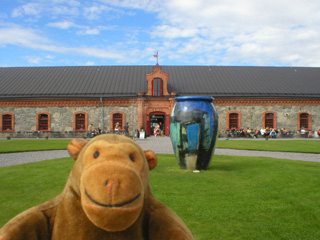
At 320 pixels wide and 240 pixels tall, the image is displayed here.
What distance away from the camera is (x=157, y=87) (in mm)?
26656

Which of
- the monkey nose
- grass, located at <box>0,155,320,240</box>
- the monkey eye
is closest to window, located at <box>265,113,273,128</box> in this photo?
grass, located at <box>0,155,320,240</box>

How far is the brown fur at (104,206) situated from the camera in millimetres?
1563

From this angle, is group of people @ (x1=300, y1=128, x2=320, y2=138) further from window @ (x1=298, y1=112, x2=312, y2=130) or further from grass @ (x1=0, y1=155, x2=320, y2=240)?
grass @ (x1=0, y1=155, x2=320, y2=240)

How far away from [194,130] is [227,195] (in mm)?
2429

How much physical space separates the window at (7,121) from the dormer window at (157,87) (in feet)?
41.3

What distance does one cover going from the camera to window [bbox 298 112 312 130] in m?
27.0

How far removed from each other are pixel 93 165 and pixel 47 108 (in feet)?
85.8

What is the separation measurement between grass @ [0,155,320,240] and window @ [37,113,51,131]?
18634mm

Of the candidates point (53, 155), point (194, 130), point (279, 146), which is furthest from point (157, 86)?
point (194, 130)

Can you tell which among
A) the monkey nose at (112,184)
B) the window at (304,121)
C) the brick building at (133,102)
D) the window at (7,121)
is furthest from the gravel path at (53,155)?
the window at (304,121)

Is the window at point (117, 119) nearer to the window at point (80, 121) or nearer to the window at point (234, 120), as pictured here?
the window at point (80, 121)

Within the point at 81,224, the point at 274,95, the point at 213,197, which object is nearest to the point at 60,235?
the point at 81,224

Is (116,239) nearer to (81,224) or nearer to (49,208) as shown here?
(81,224)

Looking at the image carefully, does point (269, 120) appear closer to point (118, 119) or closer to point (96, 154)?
point (118, 119)
